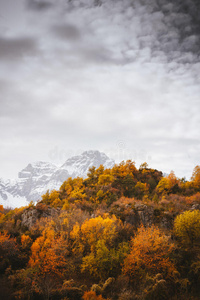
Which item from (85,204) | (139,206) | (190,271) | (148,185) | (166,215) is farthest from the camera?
(148,185)

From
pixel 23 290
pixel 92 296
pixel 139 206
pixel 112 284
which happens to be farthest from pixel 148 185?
pixel 23 290

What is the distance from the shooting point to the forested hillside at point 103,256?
20438mm

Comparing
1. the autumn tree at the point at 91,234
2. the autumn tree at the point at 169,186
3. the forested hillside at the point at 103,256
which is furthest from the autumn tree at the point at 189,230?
the autumn tree at the point at 169,186

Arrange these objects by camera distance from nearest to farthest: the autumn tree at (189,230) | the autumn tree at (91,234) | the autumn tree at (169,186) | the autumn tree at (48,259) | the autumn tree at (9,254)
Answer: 1. the autumn tree at (48,259)
2. the autumn tree at (9,254)
3. the autumn tree at (189,230)
4. the autumn tree at (91,234)
5. the autumn tree at (169,186)

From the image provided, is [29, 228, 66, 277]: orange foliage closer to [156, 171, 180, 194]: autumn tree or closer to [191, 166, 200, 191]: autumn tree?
[156, 171, 180, 194]: autumn tree

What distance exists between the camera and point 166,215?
36.3 meters

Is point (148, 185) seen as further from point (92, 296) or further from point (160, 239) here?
point (92, 296)

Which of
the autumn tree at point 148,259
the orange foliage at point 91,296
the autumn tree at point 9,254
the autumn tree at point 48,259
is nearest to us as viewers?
the orange foliage at point 91,296

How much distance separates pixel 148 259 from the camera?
2550 centimetres

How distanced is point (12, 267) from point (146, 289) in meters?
19.8

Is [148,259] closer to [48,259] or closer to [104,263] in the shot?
[104,263]

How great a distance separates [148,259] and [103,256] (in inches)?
274

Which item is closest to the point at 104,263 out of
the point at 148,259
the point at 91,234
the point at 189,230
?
the point at 91,234

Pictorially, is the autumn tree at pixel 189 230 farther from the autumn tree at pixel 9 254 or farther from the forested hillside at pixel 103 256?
the autumn tree at pixel 9 254
